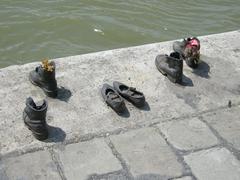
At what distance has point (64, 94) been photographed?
459cm

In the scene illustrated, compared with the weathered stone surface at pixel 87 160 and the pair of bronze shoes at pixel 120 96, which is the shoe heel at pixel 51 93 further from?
the weathered stone surface at pixel 87 160

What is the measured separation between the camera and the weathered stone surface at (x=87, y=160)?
3.78 metres

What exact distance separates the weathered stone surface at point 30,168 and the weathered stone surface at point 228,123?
1488 millimetres

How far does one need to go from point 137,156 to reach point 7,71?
66.6 inches

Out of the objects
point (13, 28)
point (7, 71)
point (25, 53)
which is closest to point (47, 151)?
point (7, 71)

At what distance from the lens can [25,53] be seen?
22.4ft

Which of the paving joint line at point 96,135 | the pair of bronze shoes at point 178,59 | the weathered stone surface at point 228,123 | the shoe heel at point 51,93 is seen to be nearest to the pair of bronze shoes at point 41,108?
the shoe heel at point 51,93

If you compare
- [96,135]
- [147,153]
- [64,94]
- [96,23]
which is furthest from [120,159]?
[96,23]

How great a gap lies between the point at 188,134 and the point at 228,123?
42 cm

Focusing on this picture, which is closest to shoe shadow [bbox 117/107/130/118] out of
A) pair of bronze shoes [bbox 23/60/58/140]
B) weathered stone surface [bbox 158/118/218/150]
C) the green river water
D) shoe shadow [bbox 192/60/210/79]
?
weathered stone surface [bbox 158/118/218/150]

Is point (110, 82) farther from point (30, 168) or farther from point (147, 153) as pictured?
point (30, 168)

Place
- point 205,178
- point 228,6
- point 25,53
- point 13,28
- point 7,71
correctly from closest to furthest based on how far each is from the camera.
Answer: point 205,178, point 7,71, point 25,53, point 13,28, point 228,6

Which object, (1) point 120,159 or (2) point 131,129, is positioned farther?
(2) point 131,129

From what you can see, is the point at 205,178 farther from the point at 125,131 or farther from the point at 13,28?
the point at 13,28
